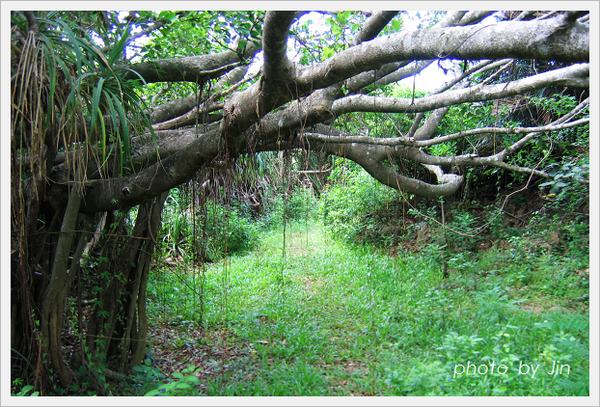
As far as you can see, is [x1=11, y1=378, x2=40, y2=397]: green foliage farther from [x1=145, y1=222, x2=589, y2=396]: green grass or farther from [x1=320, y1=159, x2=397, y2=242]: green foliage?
[x1=320, y1=159, x2=397, y2=242]: green foliage

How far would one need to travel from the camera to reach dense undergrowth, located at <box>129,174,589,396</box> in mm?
2764

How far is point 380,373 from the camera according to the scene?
305 cm

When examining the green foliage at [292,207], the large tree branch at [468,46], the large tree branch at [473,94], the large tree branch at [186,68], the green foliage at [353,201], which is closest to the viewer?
the large tree branch at [468,46]

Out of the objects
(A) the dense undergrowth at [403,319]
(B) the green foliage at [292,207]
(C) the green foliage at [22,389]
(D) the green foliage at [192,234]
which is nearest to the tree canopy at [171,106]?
(C) the green foliage at [22,389]

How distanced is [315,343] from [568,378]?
191 centimetres

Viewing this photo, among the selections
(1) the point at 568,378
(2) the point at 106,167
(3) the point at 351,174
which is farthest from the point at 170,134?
(3) the point at 351,174

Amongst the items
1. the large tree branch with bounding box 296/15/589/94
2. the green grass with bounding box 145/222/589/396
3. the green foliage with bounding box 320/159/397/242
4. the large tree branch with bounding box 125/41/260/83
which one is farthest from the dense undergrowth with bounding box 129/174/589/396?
the large tree branch with bounding box 296/15/589/94

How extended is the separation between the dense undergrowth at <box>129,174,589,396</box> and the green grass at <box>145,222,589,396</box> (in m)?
0.01

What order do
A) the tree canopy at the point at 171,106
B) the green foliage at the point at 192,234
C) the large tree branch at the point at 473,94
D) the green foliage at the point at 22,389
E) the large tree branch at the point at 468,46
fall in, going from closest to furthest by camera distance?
the large tree branch at the point at 468,46
the tree canopy at the point at 171,106
the large tree branch at the point at 473,94
the green foliage at the point at 22,389
the green foliage at the point at 192,234

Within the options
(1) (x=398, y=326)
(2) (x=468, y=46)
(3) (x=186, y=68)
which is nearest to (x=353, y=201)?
(1) (x=398, y=326)

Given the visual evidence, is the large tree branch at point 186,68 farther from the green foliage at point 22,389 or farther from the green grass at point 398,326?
the green foliage at point 22,389

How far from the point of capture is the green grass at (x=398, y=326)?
274cm

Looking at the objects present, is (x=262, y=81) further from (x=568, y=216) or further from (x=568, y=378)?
(x=568, y=216)

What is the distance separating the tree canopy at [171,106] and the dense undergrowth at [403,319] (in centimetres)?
74
